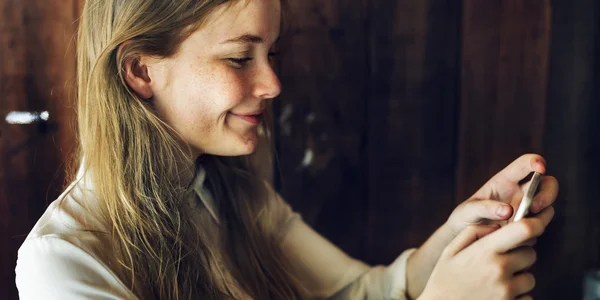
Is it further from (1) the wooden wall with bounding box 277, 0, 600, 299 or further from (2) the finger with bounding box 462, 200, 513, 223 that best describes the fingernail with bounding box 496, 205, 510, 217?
(1) the wooden wall with bounding box 277, 0, 600, 299

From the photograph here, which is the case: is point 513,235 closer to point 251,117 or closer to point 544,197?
point 544,197

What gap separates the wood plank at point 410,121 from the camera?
0.74m

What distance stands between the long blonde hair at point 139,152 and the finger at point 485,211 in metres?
0.25

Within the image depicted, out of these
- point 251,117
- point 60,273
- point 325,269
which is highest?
point 251,117

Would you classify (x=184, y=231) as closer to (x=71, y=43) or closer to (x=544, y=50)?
(x=71, y=43)

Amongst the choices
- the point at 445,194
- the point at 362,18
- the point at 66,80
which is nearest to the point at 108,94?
the point at 66,80

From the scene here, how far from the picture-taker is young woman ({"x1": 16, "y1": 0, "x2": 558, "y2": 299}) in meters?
0.51

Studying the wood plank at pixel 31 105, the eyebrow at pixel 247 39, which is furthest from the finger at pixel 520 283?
the wood plank at pixel 31 105

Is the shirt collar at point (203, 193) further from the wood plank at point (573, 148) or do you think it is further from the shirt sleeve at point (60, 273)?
the wood plank at point (573, 148)

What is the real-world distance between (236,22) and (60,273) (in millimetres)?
261

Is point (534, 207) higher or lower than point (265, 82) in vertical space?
lower

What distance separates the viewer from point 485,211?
1.88 feet

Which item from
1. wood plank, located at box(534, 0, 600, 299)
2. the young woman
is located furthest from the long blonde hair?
wood plank, located at box(534, 0, 600, 299)

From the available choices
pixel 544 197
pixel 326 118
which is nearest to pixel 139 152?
pixel 326 118
